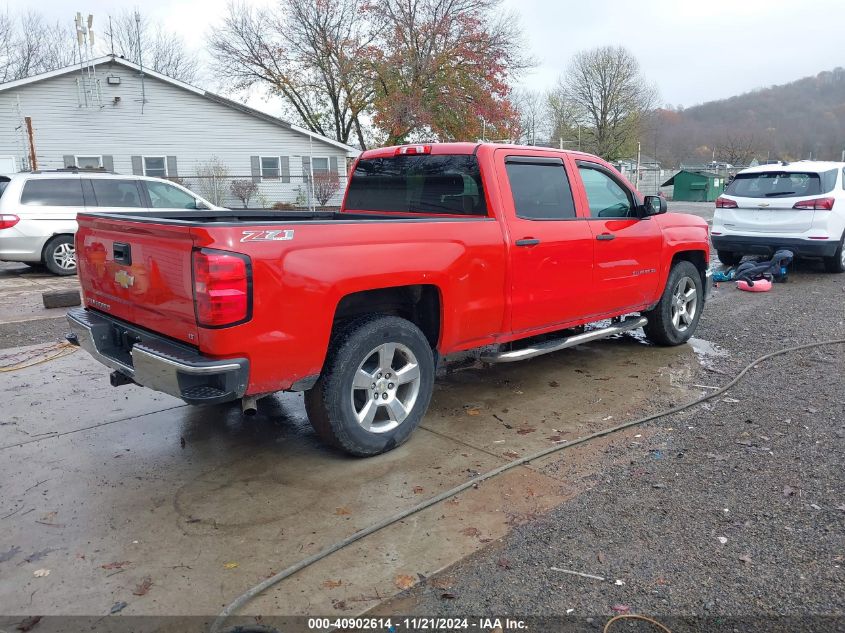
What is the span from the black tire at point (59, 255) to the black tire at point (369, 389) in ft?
31.9

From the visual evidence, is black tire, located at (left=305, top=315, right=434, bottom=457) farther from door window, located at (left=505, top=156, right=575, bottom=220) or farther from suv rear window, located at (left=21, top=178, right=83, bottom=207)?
suv rear window, located at (left=21, top=178, right=83, bottom=207)

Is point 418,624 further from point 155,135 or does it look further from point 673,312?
point 155,135

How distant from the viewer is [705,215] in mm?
27359

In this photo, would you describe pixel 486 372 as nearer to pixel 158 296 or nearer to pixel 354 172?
pixel 354 172

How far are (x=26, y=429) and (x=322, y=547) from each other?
2730mm

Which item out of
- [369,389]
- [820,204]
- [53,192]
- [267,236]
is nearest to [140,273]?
[267,236]

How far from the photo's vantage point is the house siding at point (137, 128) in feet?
73.8

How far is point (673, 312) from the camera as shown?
6.62 metres

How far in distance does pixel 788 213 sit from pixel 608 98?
4466 centimetres

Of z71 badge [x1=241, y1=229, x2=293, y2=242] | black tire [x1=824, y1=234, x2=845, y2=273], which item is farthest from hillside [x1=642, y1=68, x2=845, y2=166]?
z71 badge [x1=241, y1=229, x2=293, y2=242]

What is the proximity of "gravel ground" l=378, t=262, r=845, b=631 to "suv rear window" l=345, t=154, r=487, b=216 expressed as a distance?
1982 mm

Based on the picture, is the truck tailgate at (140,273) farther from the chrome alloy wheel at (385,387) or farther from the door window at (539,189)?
the door window at (539,189)

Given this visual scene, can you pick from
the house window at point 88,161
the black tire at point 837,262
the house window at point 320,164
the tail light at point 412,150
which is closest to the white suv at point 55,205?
the tail light at point 412,150

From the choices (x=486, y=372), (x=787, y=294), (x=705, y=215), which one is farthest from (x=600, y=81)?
(x=486, y=372)
